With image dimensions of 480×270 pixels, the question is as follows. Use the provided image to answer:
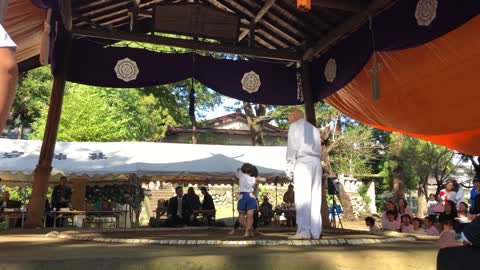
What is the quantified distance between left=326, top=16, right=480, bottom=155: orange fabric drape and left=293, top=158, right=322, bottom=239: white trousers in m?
2.13

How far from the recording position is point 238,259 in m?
2.47

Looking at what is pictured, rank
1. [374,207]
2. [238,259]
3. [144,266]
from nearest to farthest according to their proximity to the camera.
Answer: [144,266] < [238,259] < [374,207]

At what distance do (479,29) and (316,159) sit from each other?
2.13m

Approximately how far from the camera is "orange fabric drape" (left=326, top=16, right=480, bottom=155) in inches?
198

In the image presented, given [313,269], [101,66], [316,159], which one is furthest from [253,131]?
[313,269]

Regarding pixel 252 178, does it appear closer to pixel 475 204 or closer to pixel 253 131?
pixel 475 204

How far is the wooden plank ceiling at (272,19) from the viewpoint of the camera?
6016 millimetres

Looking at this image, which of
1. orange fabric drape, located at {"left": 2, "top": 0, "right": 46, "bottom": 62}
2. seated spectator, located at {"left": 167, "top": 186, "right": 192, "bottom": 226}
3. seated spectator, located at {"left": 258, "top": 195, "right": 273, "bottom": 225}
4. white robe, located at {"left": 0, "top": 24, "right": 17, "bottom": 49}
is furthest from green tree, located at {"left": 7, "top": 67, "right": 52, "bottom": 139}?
white robe, located at {"left": 0, "top": 24, "right": 17, "bottom": 49}

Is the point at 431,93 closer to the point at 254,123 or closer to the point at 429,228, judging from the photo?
the point at 429,228

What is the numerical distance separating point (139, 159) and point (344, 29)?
201 inches

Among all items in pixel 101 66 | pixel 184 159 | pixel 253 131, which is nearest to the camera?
pixel 101 66

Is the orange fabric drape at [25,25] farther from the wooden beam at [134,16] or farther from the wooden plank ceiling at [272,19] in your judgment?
the wooden beam at [134,16]

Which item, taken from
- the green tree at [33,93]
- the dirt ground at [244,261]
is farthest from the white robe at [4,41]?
the green tree at [33,93]

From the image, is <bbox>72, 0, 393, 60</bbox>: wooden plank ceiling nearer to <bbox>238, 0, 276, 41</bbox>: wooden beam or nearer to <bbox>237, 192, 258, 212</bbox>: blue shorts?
<bbox>238, 0, 276, 41</bbox>: wooden beam
